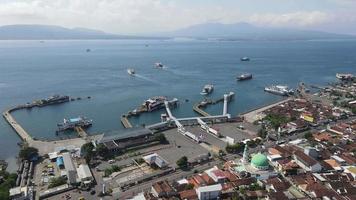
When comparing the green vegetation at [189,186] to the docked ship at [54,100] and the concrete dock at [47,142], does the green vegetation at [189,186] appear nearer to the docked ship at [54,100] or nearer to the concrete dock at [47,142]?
the concrete dock at [47,142]

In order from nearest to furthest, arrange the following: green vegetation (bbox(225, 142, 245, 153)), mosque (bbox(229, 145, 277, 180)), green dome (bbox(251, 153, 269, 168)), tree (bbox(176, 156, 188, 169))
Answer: mosque (bbox(229, 145, 277, 180))
green dome (bbox(251, 153, 269, 168))
tree (bbox(176, 156, 188, 169))
green vegetation (bbox(225, 142, 245, 153))

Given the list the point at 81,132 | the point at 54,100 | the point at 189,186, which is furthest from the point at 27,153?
the point at 54,100

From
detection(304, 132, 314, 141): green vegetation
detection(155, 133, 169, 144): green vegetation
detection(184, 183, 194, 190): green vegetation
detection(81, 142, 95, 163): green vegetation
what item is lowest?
detection(304, 132, 314, 141): green vegetation

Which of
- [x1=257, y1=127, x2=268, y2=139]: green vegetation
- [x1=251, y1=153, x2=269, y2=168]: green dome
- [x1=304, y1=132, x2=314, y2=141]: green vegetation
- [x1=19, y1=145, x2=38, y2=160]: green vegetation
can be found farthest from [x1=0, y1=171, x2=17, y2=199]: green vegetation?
Result: [x1=304, y1=132, x2=314, y2=141]: green vegetation

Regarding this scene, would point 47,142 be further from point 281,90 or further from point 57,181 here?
point 281,90

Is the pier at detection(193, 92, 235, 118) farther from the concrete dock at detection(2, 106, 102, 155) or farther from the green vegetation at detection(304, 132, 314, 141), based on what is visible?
the concrete dock at detection(2, 106, 102, 155)

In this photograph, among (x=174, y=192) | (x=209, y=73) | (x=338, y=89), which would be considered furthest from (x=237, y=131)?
(x=209, y=73)

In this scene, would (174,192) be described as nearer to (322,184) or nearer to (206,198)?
(206,198)
